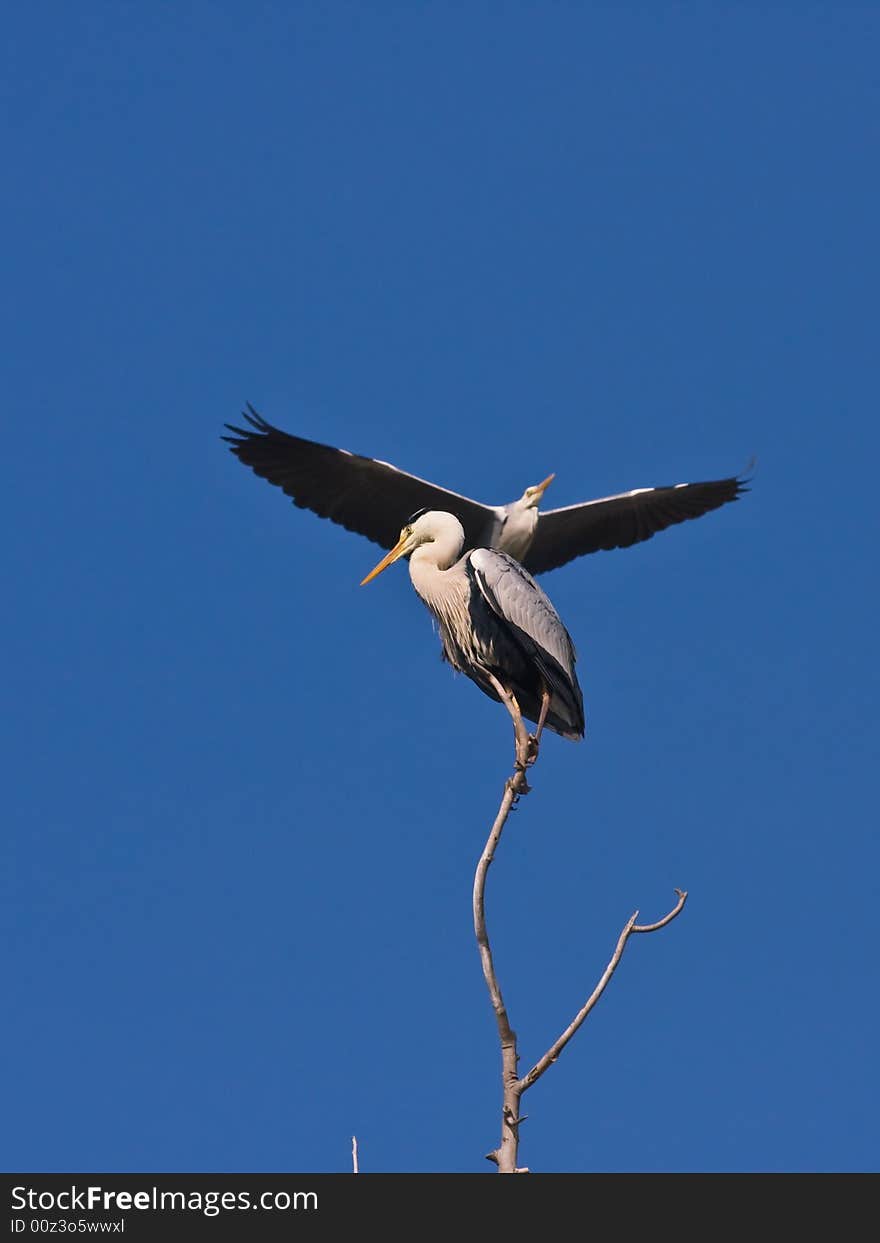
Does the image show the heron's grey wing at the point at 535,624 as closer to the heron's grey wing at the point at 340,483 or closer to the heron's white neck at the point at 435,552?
the heron's white neck at the point at 435,552

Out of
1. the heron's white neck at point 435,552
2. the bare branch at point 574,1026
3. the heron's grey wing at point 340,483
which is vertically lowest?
the bare branch at point 574,1026

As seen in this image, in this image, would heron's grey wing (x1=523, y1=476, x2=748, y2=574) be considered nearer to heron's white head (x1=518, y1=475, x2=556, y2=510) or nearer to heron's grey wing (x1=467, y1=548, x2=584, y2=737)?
heron's white head (x1=518, y1=475, x2=556, y2=510)

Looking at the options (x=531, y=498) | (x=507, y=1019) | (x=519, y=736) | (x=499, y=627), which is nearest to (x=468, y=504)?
(x=531, y=498)

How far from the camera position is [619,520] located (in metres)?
13.5

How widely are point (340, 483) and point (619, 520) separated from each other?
254 cm

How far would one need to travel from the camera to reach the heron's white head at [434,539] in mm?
9477

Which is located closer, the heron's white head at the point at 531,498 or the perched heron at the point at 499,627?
the perched heron at the point at 499,627

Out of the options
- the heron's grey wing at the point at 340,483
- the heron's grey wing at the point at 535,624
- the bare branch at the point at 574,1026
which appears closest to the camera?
the bare branch at the point at 574,1026

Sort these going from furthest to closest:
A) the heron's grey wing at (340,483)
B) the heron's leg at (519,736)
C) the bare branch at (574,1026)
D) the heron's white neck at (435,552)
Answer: the heron's grey wing at (340,483), the heron's white neck at (435,552), the heron's leg at (519,736), the bare branch at (574,1026)

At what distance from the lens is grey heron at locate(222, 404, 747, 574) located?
12.1 m

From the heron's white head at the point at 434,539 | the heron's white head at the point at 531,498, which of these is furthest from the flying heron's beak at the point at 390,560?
the heron's white head at the point at 531,498

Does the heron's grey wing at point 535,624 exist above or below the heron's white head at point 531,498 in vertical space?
below
